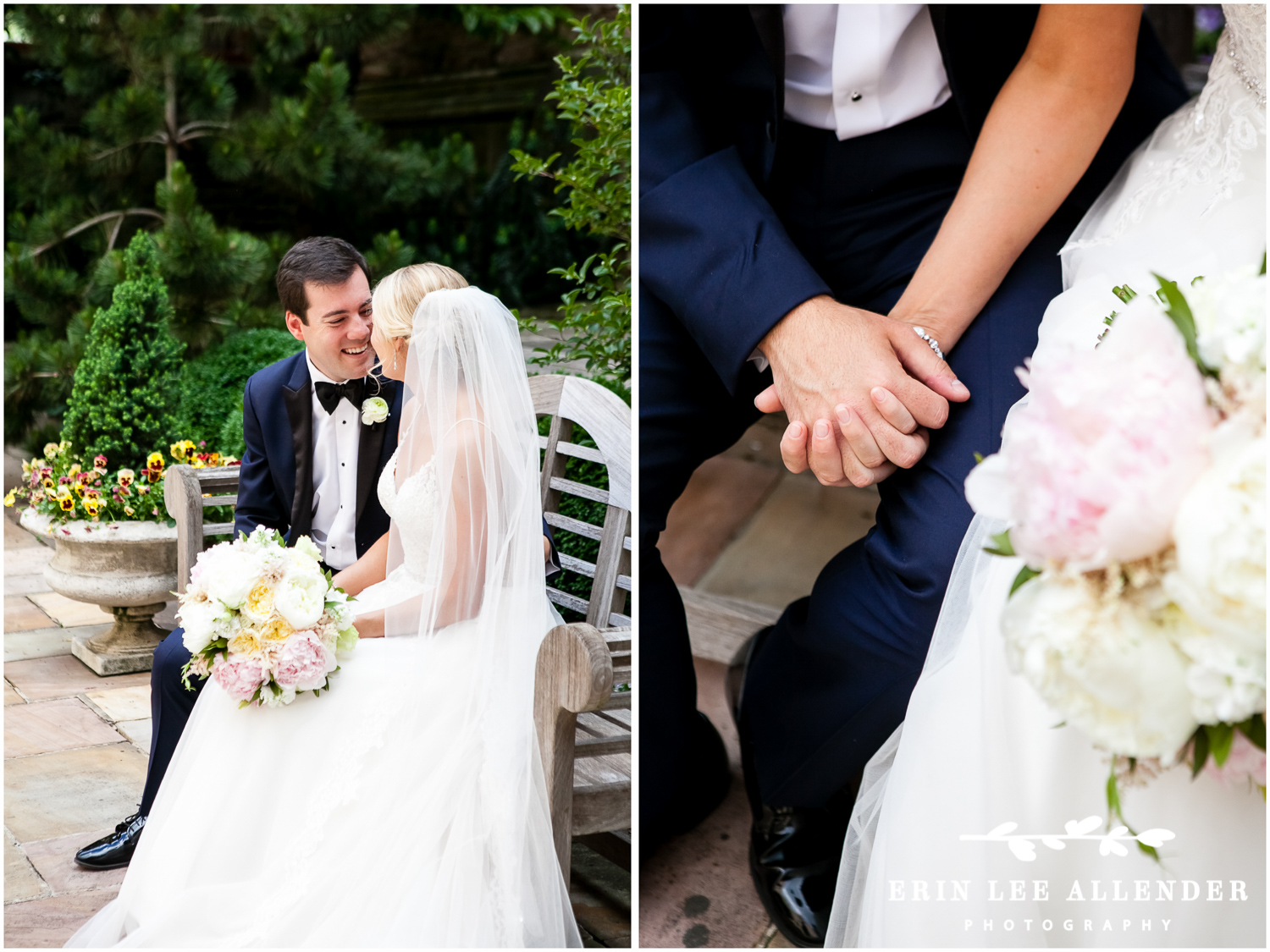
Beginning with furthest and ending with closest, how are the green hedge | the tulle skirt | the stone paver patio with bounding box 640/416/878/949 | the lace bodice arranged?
the stone paver patio with bounding box 640/416/878/949 < the green hedge < the lace bodice < the tulle skirt

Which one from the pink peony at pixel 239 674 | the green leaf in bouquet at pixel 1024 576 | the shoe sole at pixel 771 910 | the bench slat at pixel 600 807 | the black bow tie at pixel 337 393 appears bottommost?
the shoe sole at pixel 771 910

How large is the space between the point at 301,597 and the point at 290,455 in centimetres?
26

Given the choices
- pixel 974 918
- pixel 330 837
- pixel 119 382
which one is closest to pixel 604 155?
pixel 119 382

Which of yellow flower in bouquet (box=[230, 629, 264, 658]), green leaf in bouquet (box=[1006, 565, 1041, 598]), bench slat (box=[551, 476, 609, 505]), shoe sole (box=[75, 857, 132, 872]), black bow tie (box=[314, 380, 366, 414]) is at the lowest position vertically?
shoe sole (box=[75, 857, 132, 872])

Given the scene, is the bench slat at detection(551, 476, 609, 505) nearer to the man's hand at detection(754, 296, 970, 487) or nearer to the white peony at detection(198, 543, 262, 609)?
the man's hand at detection(754, 296, 970, 487)

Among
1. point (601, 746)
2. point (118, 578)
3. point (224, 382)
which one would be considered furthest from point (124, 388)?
point (601, 746)

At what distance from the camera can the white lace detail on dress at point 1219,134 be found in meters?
1.41

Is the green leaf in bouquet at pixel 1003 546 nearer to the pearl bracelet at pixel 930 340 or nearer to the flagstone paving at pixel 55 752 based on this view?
the pearl bracelet at pixel 930 340

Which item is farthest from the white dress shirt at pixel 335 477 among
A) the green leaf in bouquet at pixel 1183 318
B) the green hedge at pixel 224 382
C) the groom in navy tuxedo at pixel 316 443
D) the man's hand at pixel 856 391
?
the green leaf in bouquet at pixel 1183 318

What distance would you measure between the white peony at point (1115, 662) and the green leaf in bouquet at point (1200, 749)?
0.10 ft

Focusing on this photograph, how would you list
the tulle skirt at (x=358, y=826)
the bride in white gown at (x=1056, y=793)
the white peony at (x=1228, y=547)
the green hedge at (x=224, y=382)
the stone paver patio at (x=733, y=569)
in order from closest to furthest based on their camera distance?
1. the white peony at (x=1228, y=547)
2. the bride in white gown at (x=1056, y=793)
3. the tulle skirt at (x=358, y=826)
4. the green hedge at (x=224, y=382)
5. the stone paver patio at (x=733, y=569)

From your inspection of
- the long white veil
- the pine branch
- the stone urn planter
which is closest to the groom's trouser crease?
the long white veil

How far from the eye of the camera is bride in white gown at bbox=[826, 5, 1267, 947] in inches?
43.8

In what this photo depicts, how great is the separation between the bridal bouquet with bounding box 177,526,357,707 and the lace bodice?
0.13 meters
